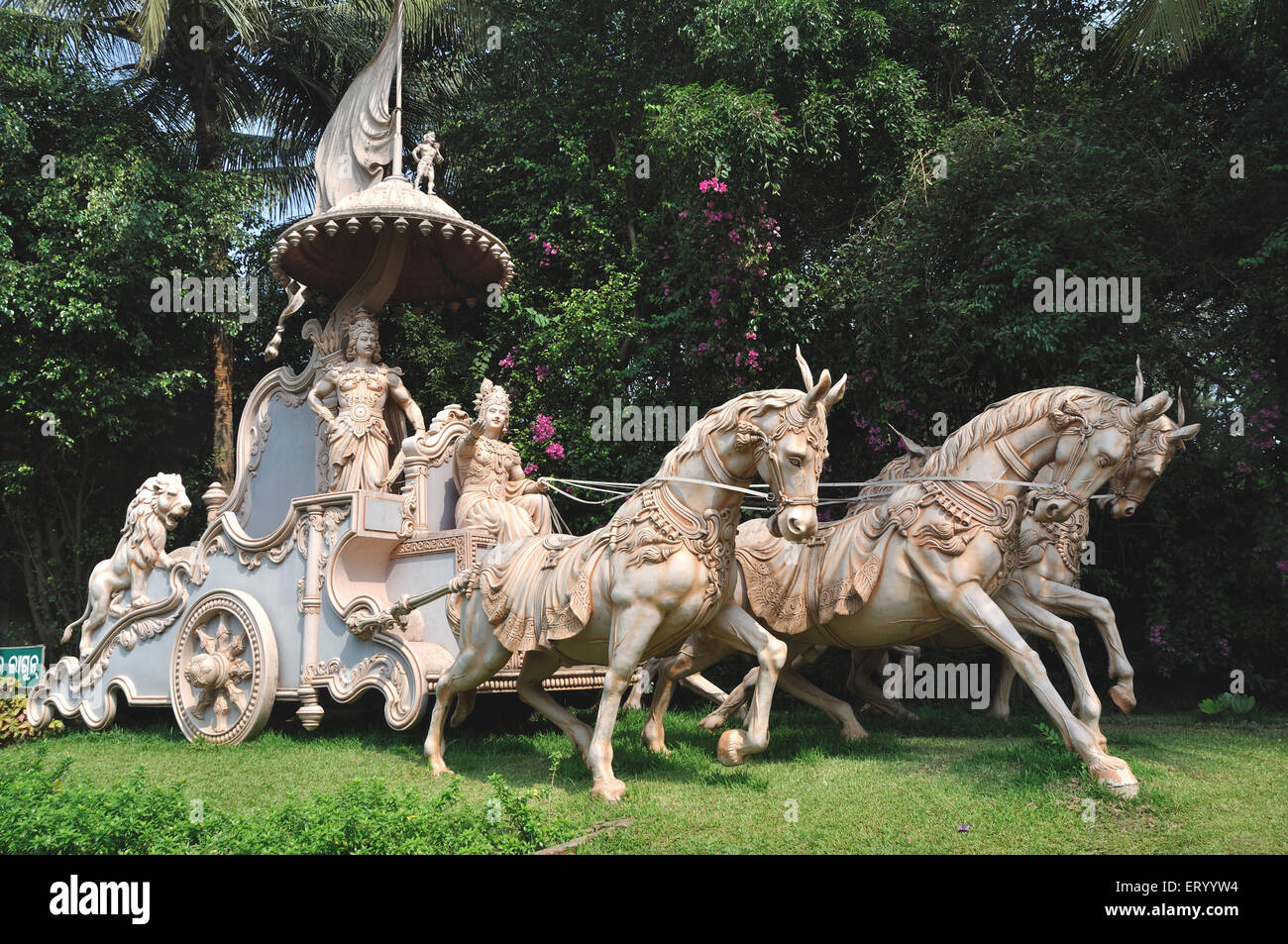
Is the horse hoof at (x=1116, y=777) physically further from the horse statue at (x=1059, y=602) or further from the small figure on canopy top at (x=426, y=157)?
the small figure on canopy top at (x=426, y=157)

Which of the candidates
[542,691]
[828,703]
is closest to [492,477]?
[542,691]

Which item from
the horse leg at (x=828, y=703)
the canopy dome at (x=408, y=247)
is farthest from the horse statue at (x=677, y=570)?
the canopy dome at (x=408, y=247)

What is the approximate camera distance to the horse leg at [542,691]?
658cm

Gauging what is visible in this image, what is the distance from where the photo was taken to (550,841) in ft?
15.6

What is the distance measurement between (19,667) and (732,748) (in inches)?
265

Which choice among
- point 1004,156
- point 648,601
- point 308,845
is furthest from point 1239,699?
point 308,845

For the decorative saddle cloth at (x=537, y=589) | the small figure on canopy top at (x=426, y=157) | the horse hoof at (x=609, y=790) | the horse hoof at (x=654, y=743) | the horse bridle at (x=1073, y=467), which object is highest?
the small figure on canopy top at (x=426, y=157)

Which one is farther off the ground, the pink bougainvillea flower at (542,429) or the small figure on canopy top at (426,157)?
the small figure on canopy top at (426,157)

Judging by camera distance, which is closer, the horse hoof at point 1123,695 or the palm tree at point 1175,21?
the horse hoof at point 1123,695

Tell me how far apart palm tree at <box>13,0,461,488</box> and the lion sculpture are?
176 inches

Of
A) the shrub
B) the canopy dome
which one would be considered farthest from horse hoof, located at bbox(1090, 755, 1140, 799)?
the canopy dome

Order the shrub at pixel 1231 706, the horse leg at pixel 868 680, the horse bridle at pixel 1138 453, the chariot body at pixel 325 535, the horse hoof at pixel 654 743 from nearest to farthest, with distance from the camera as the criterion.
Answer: the horse bridle at pixel 1138 453 < the horse hoof at pixel 654 743 < the chariot body at pixel 325 535 < the horse leg at pixel 868 680 < the shrub at pixel 1231 706

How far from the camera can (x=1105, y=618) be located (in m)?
7.14

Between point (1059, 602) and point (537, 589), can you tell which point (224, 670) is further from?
point (1059, 602)
